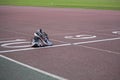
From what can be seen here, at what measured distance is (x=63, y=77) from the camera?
550 cm

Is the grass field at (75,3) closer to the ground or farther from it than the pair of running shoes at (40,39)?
closer to the ground

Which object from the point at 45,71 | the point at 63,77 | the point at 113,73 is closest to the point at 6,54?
the point at 45,71

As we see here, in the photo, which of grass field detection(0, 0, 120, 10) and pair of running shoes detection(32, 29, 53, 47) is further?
grass field detection(0, 0, 120, 10)

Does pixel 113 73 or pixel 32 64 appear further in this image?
pixel 32 64

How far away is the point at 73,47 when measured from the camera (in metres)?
8.83

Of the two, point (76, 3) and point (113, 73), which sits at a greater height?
point (113, 73)

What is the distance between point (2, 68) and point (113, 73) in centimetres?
239

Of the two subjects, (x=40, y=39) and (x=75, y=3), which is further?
(x=75, y=3)

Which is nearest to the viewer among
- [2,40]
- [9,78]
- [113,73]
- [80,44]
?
[9,78]

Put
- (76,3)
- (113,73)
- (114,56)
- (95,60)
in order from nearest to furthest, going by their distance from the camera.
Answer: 1. (113,73)
2. (95,60)
3. (114,56)
4. (76,3)

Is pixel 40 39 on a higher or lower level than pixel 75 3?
higher

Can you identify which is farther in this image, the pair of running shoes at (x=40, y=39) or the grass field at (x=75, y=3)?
the grass field at (x=75, y=3)

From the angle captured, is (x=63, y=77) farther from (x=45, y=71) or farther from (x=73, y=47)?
(x=73, y=47)

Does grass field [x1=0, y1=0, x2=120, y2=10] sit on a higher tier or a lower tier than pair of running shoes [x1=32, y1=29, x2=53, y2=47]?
lower
